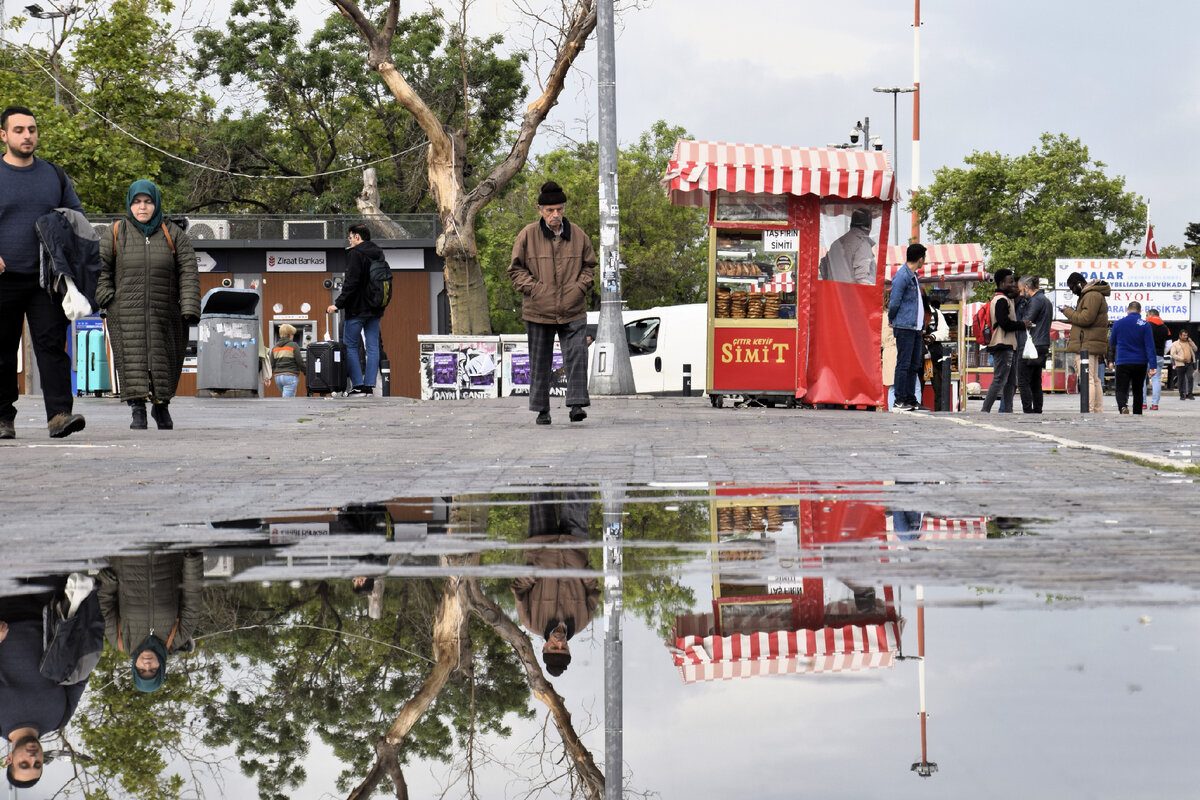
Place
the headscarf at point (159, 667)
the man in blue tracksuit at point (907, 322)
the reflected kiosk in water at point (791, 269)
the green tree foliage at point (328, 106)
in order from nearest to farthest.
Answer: the headscarf at point (159, 667) < the man in blue tracksuit at point (907, 322) < the reflected kiosk in water at point (791, 269) < the green tree foliage at point (328, 106)

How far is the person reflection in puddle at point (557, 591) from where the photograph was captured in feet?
12.2

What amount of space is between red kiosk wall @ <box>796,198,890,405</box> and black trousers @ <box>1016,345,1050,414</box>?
1.67 metres

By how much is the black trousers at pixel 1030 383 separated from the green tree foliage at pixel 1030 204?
5150 centimetres

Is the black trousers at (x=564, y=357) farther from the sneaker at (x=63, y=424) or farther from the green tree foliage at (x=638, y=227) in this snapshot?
the green tree foliage at (x=638, y=227)

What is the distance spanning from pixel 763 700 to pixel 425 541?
2660 mm

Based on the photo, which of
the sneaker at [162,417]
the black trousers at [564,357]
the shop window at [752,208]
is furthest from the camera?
the shop window at [752,208]

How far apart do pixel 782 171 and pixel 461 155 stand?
16.1 meters

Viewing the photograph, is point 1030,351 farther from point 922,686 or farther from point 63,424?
point 922,686

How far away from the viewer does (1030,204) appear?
7081cm

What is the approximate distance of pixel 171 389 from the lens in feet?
41.0

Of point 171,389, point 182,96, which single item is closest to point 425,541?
point 171,389

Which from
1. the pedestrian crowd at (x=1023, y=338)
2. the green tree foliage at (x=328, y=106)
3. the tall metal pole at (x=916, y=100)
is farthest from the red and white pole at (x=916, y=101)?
the pedestrian crowd at (x=1023, y=338)

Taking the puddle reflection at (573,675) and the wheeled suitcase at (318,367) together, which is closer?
the puddle reflection at (573,675)

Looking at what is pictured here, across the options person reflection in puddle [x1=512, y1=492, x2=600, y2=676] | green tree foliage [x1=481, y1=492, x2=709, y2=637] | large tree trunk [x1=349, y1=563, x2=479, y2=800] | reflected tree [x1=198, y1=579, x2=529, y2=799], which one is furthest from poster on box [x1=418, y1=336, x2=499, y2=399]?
reflected tree [x1=198, y1=579, x2=529, y2=799]
